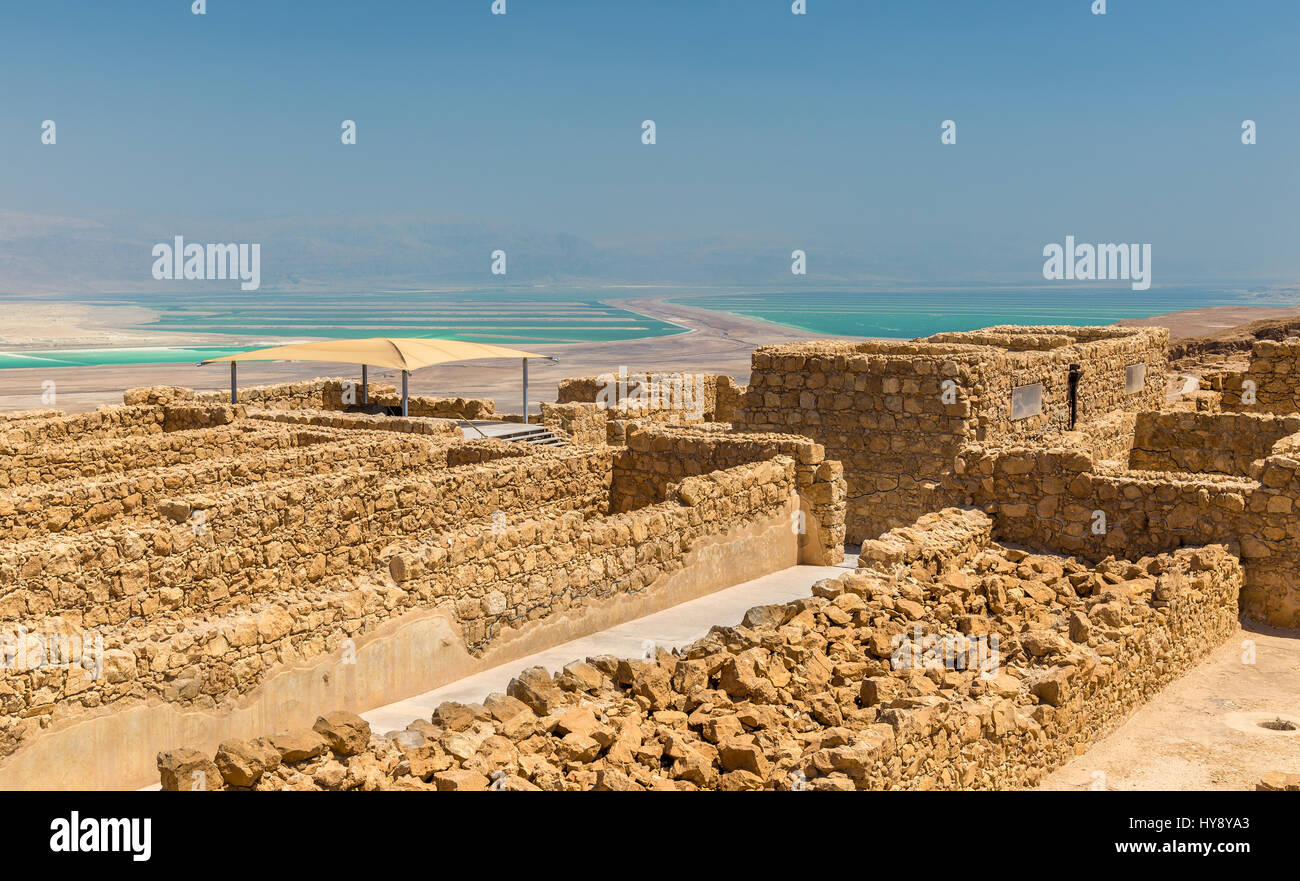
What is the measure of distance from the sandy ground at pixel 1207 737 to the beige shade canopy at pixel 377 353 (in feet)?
43.6

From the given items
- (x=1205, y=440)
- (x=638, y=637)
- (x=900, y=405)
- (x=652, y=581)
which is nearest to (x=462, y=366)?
(x=900, y=405)

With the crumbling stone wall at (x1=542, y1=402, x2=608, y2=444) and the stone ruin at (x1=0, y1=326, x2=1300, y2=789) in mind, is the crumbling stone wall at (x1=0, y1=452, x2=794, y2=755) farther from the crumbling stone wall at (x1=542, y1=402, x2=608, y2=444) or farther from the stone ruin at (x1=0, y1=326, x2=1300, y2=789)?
the crumbling stone wall at (x1=542, y1=402, x2=608, y2=444)

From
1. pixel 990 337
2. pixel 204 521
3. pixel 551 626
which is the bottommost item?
pixel 551 626

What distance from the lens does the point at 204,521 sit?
992 cm

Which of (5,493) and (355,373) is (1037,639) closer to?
(5,493)

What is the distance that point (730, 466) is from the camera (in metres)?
12.8

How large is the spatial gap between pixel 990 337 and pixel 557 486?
28.8 ft

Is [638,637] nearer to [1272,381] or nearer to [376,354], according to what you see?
[376,354]

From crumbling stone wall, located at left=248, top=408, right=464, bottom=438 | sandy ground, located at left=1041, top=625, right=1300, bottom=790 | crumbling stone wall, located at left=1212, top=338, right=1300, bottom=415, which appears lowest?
sandy ground, located at left=1041, top=625, right=1300, bottom=790

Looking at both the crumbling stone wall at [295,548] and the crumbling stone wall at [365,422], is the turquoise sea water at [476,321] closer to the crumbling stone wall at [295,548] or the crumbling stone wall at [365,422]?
the crumbling stone wall at [365,422]

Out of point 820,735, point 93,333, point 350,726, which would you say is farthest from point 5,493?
point 93,333

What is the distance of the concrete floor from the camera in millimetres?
7852

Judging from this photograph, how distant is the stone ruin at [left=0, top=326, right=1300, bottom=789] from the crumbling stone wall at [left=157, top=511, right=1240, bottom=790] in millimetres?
23

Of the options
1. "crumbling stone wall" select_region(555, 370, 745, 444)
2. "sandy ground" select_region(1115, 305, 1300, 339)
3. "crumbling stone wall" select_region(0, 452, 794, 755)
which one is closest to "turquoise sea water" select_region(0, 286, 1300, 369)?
"sandy ground" select_region(1115, 305, 1300, 339)
